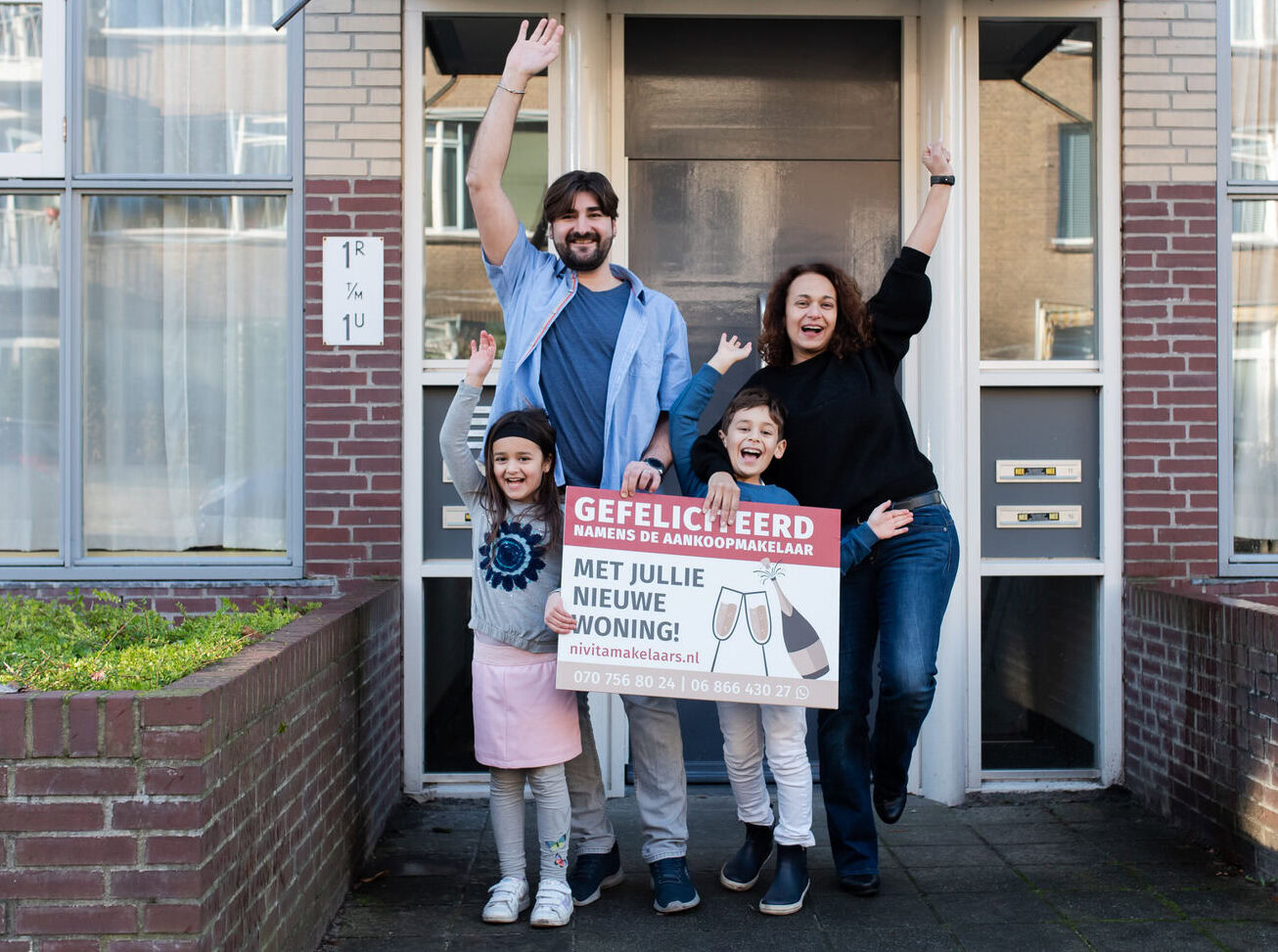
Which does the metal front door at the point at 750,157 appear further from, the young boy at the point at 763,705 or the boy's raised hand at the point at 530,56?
the boy's raised hand at the point at 530,56

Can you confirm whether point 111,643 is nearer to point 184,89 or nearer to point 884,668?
point 884,668

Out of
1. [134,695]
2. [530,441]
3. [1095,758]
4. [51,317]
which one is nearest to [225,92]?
[51,317]

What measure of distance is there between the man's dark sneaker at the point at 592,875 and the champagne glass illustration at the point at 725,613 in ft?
2.73

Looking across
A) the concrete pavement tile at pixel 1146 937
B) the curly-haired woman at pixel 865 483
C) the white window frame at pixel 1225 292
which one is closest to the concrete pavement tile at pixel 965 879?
the curly-haired woman at pixel 865 483

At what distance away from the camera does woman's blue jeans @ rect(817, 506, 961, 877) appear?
395 cm

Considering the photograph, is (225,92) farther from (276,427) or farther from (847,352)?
(847,352)

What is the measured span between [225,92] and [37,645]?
2.90 m

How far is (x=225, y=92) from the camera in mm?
5406

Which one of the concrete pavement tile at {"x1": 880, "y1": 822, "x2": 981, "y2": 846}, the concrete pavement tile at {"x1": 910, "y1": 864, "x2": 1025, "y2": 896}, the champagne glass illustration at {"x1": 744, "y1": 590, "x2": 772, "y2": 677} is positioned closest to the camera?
the champagne glass illustration at {"x1": 744, "y1": 590, "x2": 772, "y2": 677}

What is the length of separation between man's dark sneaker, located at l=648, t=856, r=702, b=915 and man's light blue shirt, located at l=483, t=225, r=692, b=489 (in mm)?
1194

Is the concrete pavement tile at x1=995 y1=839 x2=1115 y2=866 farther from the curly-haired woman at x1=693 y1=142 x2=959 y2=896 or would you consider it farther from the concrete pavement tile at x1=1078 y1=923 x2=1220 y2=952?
the curly-haired woman at x1=693 y1=142 x2=959 y2=896

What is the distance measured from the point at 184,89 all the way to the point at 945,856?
14.2 feet

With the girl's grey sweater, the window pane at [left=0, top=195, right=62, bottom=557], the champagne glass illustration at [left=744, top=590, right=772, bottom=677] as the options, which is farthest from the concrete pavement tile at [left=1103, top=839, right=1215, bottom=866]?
the window pane at [left=0, top=195, right=62, bottom=557]

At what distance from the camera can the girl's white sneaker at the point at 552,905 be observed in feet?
12.5
